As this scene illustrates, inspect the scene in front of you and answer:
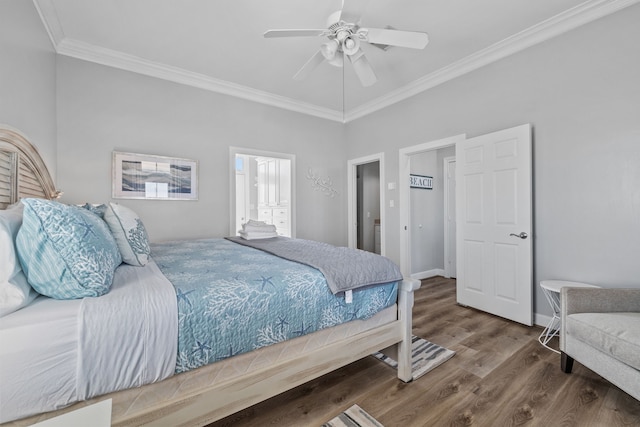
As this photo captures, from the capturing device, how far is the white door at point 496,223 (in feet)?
8.71

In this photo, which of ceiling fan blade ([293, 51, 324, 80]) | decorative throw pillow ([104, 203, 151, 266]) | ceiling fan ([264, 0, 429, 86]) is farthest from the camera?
ceiling fan blade ([293, 51, 324, 80])

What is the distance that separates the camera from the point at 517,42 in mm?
2729

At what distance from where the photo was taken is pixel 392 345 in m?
1.86

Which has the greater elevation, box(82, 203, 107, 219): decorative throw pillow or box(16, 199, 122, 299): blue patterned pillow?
box(82, 203, 107, 219): decorative throw pillow

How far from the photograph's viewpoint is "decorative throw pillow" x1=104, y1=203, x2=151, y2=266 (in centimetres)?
158

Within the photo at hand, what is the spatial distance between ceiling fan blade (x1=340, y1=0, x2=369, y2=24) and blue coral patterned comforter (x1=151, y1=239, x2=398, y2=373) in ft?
6.89

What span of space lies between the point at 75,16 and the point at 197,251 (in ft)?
7.77


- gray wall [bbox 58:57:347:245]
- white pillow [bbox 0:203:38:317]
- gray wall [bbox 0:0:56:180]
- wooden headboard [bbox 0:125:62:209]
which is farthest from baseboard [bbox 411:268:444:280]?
gray wall [bbox 0:0:56:180]

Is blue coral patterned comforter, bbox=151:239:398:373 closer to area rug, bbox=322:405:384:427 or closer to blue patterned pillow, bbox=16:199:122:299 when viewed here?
blue patterned pillow, bbox=16:199:122:299

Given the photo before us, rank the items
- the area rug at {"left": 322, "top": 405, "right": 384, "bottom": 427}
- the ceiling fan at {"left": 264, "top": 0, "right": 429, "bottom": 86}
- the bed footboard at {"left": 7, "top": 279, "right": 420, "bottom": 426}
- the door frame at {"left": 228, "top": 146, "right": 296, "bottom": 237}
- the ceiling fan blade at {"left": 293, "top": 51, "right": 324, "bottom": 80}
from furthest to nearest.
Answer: the door frame at {"left": 228, "top": 146, "right": 296, "bottom": 237} → the ceiling fan blade at {"left": 293, "top": 51, "right": 324, "bottom": 80} → the ceiling fan at {"left": 264, "top": 0, "right": 429, "bottom": 86} → the area rug at {"left": 322, "top": 405, "right": 384, "bottom": 427} → the bed footboard at {"left": 7, "top": 279, "right": 420, "bottom": 426}

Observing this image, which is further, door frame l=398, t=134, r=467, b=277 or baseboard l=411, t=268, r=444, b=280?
baseboard l=411, t=268, r=444, b=280

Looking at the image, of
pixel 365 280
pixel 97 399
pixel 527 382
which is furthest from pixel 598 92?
pixel 97 399

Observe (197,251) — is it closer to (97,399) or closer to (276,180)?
(97,399)

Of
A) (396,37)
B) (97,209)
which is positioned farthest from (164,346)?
(396,37)
